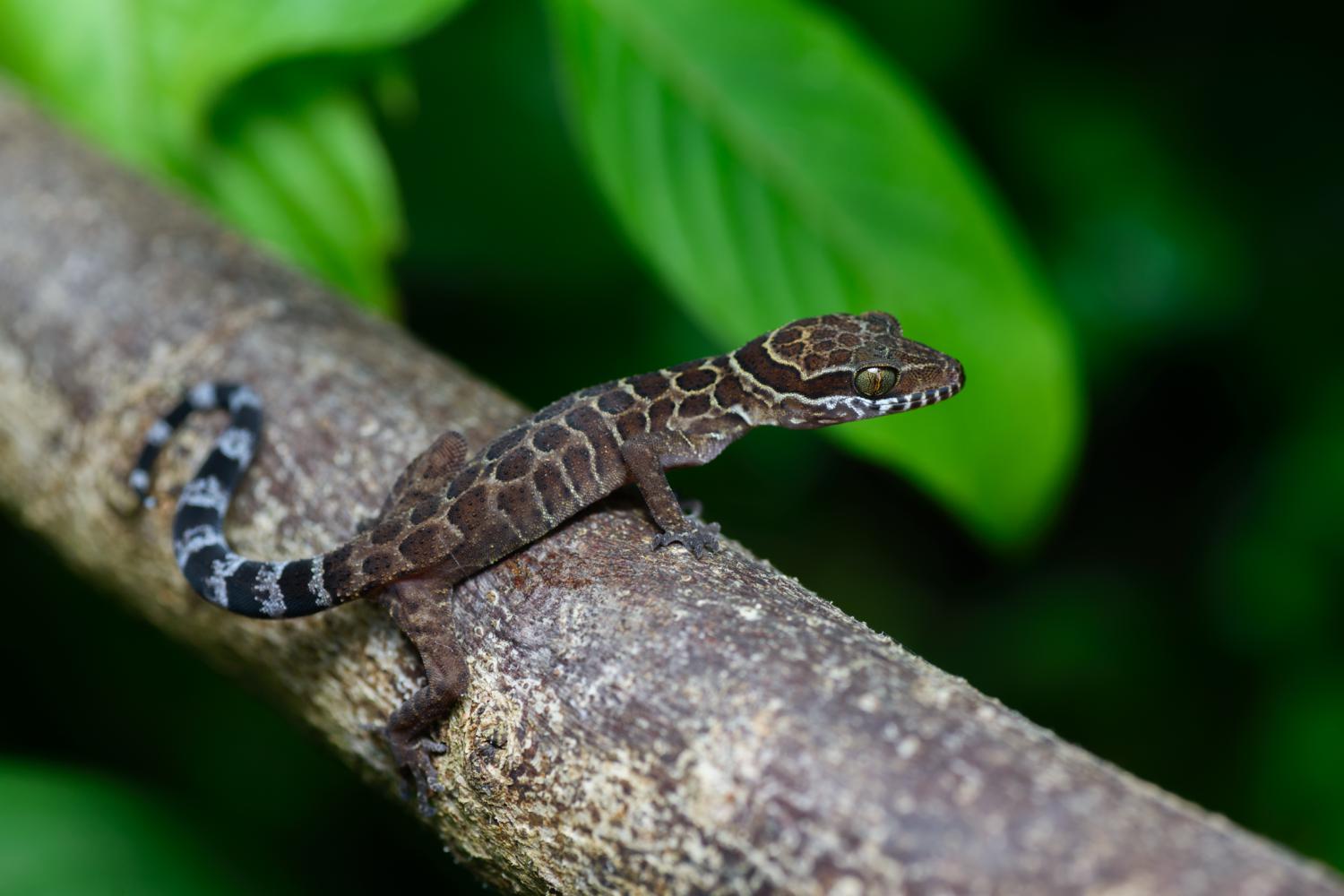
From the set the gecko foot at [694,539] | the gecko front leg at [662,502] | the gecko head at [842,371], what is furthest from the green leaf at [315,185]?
the gecko foot at [694,539]

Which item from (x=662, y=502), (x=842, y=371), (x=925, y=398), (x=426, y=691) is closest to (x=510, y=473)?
(x=662, y=502)

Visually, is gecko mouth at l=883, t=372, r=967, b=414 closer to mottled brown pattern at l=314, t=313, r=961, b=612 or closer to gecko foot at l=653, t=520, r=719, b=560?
mottled brown pattern at l=314, t=313, r=961, b=612

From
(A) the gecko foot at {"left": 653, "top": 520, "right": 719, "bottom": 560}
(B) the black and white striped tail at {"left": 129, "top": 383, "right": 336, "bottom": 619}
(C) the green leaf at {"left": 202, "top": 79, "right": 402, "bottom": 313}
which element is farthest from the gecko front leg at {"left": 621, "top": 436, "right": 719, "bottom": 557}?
(C) the green leaf at {"left": 202, "top": 79, "right": 402, "bottom": 313}

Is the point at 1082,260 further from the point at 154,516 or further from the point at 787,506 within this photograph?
the point at 154,516

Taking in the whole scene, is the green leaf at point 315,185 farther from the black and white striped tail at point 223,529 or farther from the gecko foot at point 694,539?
the gecko foot at point 694,539

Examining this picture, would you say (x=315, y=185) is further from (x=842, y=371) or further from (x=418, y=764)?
(x=418, y=764)

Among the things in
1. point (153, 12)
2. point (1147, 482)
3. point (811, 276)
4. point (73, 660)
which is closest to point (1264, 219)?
point (1147, 482)
